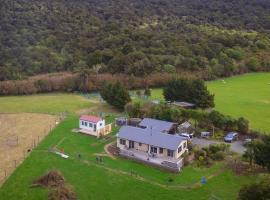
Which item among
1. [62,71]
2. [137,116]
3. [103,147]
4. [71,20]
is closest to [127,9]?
[71,20]

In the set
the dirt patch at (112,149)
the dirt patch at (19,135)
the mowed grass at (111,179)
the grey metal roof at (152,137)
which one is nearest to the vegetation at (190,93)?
the grey metal roof at (152,137)

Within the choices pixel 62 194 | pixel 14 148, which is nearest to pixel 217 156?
pixel 62 194

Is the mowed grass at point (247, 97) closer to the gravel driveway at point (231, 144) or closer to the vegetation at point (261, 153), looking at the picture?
the gravel driveway at point (231, 144)

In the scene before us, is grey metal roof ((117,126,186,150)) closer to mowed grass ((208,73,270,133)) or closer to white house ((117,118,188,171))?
white house ((117,118,188,171))

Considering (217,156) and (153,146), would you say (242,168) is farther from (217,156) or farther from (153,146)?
(153,146)

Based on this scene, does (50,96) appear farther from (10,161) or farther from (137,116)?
(10,161)

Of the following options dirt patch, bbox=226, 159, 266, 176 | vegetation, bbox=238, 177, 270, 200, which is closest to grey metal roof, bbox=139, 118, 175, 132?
dirt patch, bbox=226, 159, 266, 176
